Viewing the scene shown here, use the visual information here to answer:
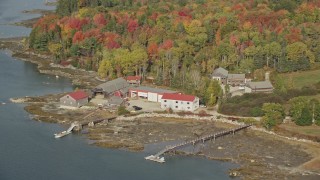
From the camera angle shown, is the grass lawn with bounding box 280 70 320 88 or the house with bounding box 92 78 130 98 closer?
the house with bounding box 92 78 130 98

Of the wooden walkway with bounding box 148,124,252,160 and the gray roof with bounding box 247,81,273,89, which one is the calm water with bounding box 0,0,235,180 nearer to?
the wooden walkway with bounding box 148,124,252,160

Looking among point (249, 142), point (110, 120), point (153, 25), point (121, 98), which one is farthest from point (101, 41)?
point (249, 142)

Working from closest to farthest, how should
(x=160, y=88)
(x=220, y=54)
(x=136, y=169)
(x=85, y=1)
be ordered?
(x=136, y=169) → (x=160, y=88) → (x=220, y=54) → (x=85, y=1)

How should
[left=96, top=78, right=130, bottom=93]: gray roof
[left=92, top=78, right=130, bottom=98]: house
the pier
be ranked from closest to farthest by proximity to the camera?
the pier, [left=92, top=78, right=130, bottom=98]: house, [left=96, top=78, right=130, bottom=93]: gray roof

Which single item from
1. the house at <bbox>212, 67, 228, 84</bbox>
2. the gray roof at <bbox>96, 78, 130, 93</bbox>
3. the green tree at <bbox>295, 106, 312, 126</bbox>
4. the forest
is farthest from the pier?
the house at <bbox>212, 67, 228, 84</bbox>

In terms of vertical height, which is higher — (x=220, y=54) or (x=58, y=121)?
(x=220, y=54)

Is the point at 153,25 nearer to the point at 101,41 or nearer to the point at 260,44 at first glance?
the point at 101,41

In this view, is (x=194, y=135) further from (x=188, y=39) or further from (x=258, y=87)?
(x=188, y=39)
